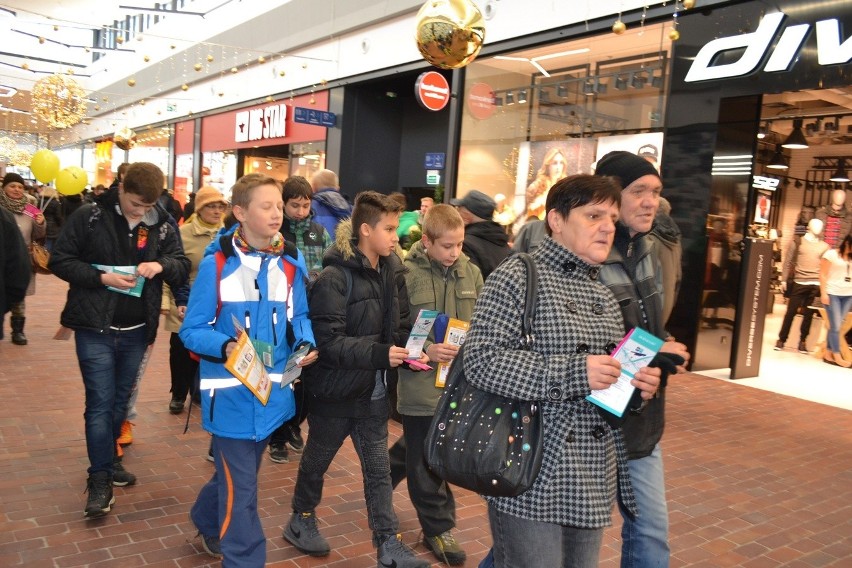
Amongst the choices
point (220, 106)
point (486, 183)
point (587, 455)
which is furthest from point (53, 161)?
point (587, 455)

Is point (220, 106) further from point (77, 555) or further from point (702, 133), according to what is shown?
point (77, 555)

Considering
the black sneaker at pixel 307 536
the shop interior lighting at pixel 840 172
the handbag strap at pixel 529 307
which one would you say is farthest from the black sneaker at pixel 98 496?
the shop interior lighting at pixel 840 172

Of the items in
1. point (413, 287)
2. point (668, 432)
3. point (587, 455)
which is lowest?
point (668, 432)

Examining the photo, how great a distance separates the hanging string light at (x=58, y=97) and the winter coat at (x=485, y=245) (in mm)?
14513

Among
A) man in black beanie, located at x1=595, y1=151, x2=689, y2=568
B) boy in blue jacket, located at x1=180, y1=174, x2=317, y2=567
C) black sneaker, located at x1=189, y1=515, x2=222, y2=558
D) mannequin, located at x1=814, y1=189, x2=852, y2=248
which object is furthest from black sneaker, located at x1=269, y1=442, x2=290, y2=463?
mannequin, located at x1=814, y1=189, x2=852, y2=248

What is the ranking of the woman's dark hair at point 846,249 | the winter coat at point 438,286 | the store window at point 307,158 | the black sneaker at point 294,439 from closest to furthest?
the winter coat at point 438,286 → the black sneaker at point 294,439 → the woman's dark hair at point 846,249 → the store window at point 307,158

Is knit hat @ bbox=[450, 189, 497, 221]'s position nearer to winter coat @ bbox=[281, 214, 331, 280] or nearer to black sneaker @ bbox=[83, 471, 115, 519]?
winter coat @ bbox=[281, 214, 331, 280]

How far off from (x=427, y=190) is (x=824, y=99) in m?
8.27

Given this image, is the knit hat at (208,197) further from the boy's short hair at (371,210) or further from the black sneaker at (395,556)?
the black sneaker at (395,556)

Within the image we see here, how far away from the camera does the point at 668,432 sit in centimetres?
657

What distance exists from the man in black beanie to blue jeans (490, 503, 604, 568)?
1.32 ft

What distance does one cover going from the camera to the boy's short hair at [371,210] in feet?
10.9

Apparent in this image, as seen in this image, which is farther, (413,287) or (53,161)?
(53,161)

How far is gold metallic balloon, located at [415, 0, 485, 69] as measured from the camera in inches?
257
